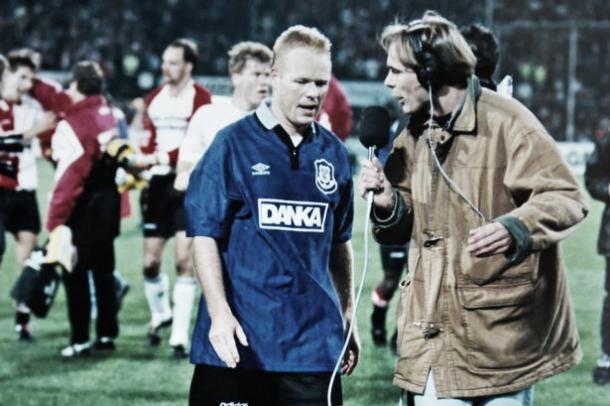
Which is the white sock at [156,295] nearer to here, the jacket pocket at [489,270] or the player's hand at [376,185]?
the player's hand at [376,185]

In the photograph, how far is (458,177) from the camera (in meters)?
3.88

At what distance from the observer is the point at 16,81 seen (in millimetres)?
10055

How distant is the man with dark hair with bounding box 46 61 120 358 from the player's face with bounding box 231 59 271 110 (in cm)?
132

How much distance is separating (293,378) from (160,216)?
16.7 ft

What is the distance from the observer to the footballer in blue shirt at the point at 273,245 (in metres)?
4.27

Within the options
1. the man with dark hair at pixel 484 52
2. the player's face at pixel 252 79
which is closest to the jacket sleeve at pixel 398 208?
the man with dark hair at pixel 484 52

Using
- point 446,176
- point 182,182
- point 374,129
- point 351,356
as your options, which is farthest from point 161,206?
point 446,176

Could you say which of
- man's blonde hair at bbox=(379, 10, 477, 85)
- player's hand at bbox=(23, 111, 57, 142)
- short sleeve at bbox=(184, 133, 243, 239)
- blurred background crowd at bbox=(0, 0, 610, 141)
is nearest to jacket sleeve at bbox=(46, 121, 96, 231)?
player's hand at bbox=(23, 111, 57, 142)

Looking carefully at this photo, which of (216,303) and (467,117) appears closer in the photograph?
(467,117)

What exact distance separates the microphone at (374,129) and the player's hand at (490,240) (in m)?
0.56

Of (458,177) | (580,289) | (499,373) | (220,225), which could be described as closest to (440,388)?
(499,373)

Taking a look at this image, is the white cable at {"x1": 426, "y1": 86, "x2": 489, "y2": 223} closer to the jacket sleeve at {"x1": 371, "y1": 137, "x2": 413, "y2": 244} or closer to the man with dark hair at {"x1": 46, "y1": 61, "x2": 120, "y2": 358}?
the jacket sleeve at {"x1": 371, "y1": 137, "x2": 413, "y2": 244}

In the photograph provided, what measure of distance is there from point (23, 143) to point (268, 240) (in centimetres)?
594

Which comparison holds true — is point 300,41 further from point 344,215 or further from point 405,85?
point 344,215
